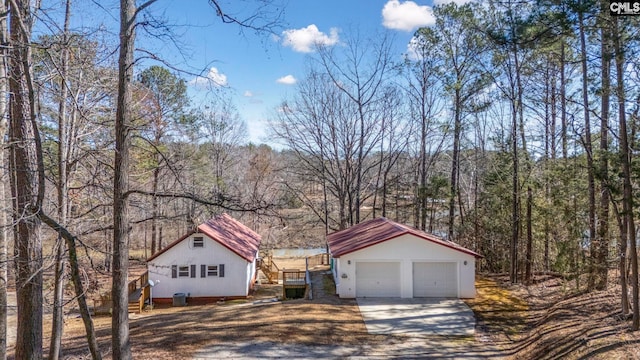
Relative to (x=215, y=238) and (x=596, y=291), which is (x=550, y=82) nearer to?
(x=596, y=291)

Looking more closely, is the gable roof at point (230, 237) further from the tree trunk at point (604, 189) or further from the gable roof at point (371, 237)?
the tree trunk at point (604, 189)

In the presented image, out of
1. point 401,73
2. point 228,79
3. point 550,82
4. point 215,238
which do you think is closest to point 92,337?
point 228,79

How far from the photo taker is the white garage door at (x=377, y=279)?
16141mm

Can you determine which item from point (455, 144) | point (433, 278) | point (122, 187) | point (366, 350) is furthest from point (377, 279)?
point (122, 187)

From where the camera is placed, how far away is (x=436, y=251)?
53.2 ft

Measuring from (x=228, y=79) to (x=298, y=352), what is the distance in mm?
7043

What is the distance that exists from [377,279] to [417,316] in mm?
2858

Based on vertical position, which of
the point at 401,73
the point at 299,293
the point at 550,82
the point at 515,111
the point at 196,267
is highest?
the point at 401,73

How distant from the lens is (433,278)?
16234 millimetres

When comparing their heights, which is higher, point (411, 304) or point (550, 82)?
point (550, 82)

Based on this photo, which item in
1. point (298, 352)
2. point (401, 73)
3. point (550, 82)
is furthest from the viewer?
point (401, 73)

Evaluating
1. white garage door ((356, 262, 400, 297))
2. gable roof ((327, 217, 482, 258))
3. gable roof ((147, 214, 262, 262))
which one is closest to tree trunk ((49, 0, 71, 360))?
gable roof ((147, 214, 262, 262))

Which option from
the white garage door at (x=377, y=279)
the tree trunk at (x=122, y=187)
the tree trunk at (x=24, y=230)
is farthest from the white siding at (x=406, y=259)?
the tree trunk at (x=24, y=230)

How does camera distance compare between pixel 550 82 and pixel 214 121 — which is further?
pixel 214 121
